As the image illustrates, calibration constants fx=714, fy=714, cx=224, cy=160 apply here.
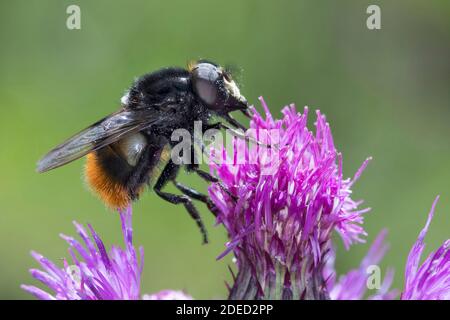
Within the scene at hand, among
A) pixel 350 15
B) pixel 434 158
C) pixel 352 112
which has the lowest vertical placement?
pixel 434 158

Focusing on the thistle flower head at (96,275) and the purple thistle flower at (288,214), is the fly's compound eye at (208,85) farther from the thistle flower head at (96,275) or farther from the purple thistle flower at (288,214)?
the thistle flower head at (96,275)

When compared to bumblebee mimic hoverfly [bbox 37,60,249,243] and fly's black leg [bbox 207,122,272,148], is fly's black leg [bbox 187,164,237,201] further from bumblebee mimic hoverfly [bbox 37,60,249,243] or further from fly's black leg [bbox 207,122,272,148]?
fly's black leg [bbox 207,122,272,148]

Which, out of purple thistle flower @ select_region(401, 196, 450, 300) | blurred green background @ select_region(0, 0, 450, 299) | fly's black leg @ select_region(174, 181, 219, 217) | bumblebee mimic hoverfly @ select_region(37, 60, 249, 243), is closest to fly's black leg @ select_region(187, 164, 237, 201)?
bumblebee mimic hoverfly @ select_region(37, 60, 249, 243)

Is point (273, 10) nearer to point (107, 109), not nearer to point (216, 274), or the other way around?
point (107, 109)

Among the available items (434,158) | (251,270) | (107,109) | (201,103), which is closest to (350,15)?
(434,158)

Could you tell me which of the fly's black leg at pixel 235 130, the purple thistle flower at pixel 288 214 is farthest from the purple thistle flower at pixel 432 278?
the fly's black leg at pixel 235 130
